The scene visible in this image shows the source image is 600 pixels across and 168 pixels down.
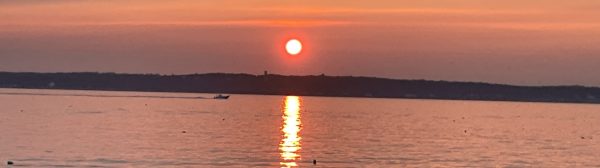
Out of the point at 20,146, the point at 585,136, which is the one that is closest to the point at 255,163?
the point at 20,146

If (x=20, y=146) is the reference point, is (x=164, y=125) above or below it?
above

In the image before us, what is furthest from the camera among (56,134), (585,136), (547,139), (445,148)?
(585,136)

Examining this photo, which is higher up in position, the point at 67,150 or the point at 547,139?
the point at 547,139

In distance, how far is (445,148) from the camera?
64.9m

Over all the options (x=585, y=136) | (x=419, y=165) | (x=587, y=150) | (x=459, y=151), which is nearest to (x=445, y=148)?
(x=459, y=151)

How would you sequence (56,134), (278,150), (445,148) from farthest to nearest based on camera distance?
(56,134)
(445,148)
(278,150)

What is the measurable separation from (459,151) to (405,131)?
25.1 meters

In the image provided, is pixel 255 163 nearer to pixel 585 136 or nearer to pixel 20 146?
pixel 20 146

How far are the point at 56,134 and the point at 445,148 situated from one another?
22.3 m

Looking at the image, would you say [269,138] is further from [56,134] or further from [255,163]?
[255,163]

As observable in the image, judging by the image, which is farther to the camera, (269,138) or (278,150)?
(269,138)

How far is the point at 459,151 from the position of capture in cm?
6253

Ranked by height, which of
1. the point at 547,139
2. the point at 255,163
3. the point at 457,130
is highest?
the point at 457,130

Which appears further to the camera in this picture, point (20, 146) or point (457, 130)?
point (457, 130)
